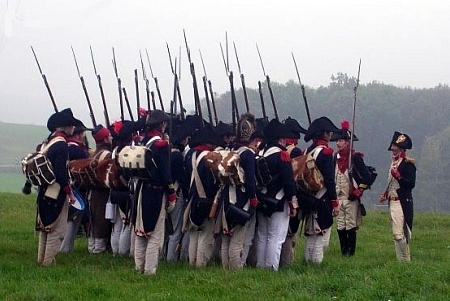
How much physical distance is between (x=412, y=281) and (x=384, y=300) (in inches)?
24.7

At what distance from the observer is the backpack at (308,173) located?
10.1 metres

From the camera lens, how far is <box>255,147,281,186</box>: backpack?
32.3ft

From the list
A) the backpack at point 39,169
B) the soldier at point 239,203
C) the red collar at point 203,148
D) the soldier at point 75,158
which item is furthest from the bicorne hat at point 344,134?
the backpack at point 39,169

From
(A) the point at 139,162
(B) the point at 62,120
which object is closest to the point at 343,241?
(A) the point at 139,162

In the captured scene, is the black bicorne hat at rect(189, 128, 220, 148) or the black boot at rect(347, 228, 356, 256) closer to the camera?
the black bicorne hat at rect(189, 128, 220, 148)

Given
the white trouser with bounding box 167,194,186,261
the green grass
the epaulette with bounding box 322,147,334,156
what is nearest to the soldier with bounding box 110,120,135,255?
the green grass

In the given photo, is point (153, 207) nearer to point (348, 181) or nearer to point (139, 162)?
point (139, 162)

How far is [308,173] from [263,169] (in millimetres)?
662

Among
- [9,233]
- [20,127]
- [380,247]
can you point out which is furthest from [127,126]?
[20,127]

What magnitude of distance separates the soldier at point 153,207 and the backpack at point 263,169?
118cm

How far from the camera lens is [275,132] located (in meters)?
9.90

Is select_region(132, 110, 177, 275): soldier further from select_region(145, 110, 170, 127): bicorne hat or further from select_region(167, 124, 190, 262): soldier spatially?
select_region(167, 124, 190, 262): soldier

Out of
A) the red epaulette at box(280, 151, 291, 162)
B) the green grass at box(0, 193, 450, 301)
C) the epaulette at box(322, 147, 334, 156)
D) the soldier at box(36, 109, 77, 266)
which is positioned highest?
the epaulette at box(322, 147, 334, 156)

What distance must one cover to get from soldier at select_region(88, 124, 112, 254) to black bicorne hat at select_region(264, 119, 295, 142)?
2.81m
